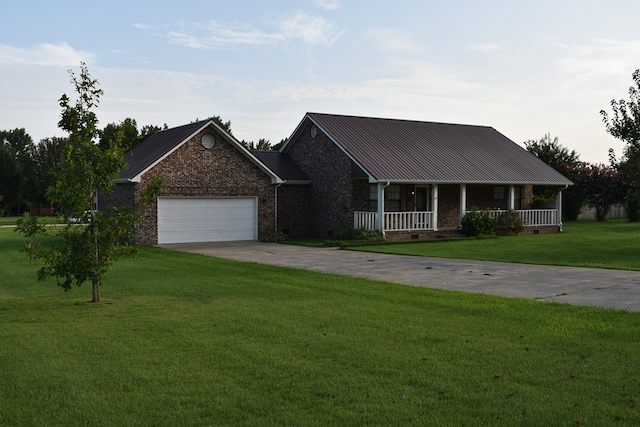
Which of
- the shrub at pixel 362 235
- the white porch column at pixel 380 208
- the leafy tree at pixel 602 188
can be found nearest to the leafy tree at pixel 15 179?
the shrub at pixel 362 235

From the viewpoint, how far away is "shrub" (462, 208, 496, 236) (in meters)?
31.1

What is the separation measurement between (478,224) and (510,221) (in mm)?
2536

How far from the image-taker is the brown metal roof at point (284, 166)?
1264 inches

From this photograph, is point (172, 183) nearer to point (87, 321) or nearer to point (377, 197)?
point (377, 197)

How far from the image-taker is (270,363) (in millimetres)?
7480

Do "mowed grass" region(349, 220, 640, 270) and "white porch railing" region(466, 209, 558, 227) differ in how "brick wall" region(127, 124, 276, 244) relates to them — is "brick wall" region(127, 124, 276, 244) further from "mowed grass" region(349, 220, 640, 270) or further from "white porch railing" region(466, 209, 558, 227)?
"white porch railing" region(466, 209, 558, 227)

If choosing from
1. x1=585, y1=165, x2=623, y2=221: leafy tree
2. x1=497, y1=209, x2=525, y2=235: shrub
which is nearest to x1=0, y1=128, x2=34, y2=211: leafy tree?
x1=497, y1=209, x2=525, y2=235: shrub

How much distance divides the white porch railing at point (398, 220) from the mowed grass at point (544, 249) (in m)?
2.05

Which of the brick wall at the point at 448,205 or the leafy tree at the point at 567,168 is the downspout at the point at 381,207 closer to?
the brick wall at the point at 448,205

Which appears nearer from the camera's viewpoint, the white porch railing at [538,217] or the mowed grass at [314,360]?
the mowed grass at [314,360]

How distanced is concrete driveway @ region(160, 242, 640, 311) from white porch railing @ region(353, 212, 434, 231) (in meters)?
5.29

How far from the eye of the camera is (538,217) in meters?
34.9

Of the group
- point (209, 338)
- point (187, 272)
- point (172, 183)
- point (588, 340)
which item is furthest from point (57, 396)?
point (172, 183)

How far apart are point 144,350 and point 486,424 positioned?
168 inches
